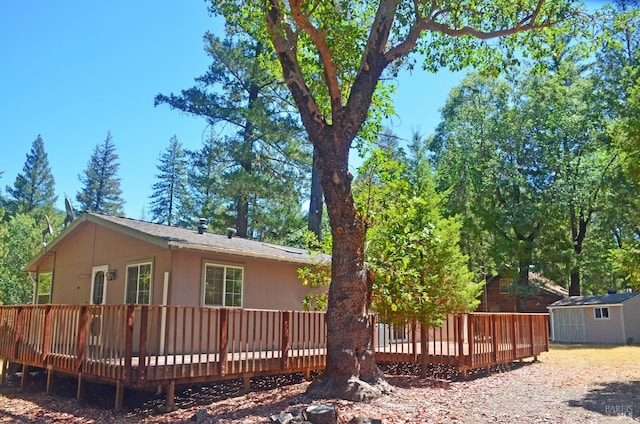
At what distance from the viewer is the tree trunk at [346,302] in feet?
25.3

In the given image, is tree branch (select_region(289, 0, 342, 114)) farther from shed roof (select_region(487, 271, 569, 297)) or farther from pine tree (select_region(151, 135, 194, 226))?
pine tree (select_region(151, 135, 194, 226))

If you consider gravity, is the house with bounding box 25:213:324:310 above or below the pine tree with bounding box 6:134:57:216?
below

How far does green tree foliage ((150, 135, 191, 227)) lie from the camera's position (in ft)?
134

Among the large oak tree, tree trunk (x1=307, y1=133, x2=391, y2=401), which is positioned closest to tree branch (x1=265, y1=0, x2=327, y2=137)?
the large oak tree

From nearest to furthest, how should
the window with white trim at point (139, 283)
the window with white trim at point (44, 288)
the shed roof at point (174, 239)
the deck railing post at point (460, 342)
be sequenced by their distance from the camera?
the shed roof at point (174, 239) → the deck railing post at point (460, 342) → the window with white trim at point (139, 283) → the window with white trim at point (44, 288)

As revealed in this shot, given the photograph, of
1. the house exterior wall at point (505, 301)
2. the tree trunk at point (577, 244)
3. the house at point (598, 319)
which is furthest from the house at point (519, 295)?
the house at point (598, 319)

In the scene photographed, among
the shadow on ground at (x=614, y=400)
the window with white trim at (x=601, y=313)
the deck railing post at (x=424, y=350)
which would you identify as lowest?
the shadow on ground at (x=614, y=400)

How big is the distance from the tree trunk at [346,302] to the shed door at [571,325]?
2181 cm

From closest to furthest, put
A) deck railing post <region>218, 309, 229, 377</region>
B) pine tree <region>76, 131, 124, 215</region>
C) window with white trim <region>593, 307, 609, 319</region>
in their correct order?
1. deck railing post <region>218, 309, 229, 377</region>
2. window with white trim <region>593, 307, 609, 319</region>
3. pine tree <region>76, 131, 124, 215</region>

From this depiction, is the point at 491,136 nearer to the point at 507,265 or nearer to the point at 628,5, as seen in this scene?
the point at 507,265

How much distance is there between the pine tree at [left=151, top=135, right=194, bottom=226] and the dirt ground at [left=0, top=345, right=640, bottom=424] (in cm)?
3079

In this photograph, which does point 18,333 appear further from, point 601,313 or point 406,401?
→ point 601,313

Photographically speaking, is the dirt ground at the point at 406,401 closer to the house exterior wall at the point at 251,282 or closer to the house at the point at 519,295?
the house exterior wall at the point at 251,282

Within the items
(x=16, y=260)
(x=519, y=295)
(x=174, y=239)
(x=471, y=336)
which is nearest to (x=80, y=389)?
(x=174, y=239)
